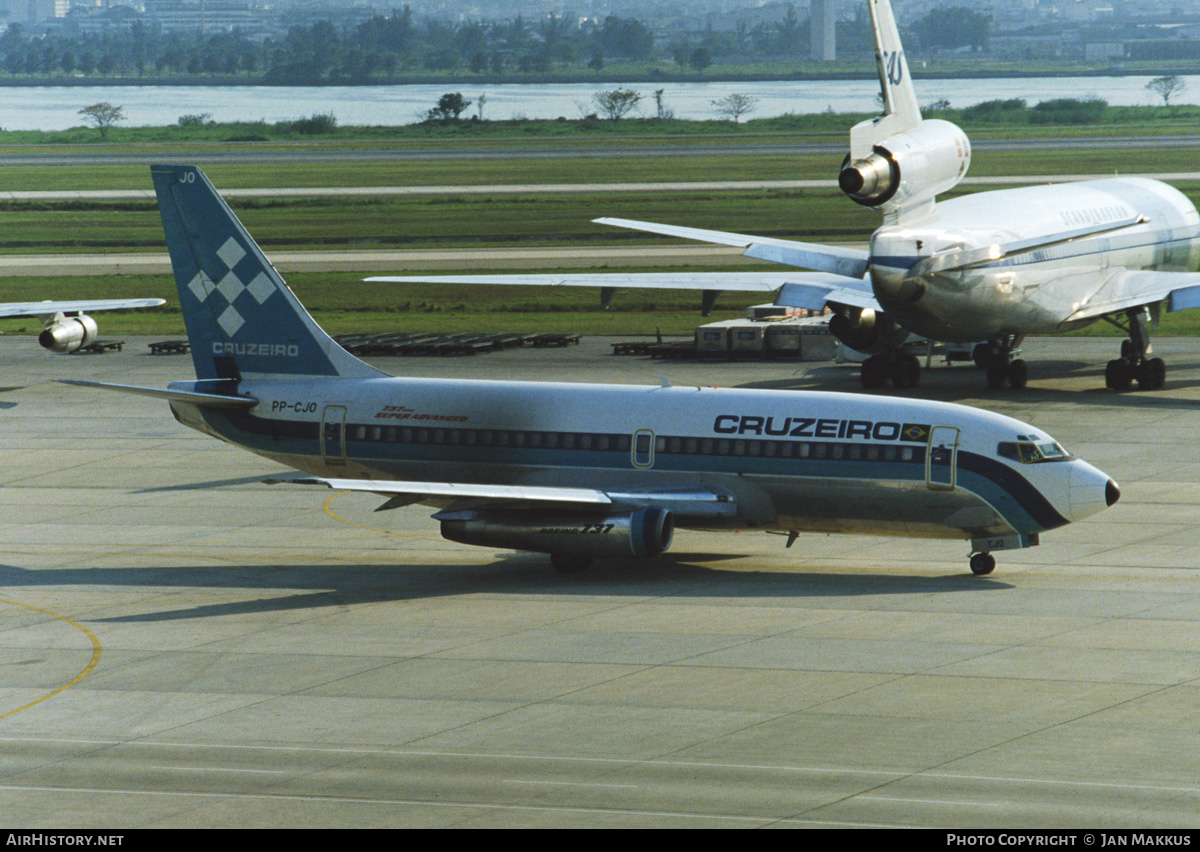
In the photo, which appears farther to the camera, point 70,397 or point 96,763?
point 70,397

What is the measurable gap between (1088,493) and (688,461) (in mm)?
8910

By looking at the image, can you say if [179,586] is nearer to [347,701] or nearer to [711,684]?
[347,701]

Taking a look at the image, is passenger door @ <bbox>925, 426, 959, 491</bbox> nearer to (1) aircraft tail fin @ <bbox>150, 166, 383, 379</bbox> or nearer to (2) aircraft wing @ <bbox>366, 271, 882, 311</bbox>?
(1) aircraft tail fin @ <bbox>150, 166, 383, 379</bbox>

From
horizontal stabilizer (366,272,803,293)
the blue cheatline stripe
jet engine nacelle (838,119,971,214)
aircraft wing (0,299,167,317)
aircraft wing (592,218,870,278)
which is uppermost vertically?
jet engine nacelle (838,119,971,214)

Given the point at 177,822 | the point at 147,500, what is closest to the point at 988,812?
the point at 177,822

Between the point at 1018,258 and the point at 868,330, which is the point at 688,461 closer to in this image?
the point at 1018,258

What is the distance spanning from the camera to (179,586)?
36.2 metres

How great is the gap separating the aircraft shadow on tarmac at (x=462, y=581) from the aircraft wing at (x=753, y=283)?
26381 mm

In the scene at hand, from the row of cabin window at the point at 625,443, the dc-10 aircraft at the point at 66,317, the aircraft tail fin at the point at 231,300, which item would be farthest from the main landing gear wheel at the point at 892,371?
the dc-10 aircraft at the point at 66,317

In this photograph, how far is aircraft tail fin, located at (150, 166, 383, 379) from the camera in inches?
1618

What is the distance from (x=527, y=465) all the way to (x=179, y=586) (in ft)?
28.1

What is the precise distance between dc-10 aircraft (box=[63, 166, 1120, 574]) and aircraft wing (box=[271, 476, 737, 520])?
46 millimetres

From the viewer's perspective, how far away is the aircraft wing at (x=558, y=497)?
35.0 metres

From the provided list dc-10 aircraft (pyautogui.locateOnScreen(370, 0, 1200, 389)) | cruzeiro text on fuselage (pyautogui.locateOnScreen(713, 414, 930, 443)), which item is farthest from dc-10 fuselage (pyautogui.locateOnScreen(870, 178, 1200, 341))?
cruzeiro text on fuselage (pyautogui.locateOnScreen(713, 414, 930, 443))
